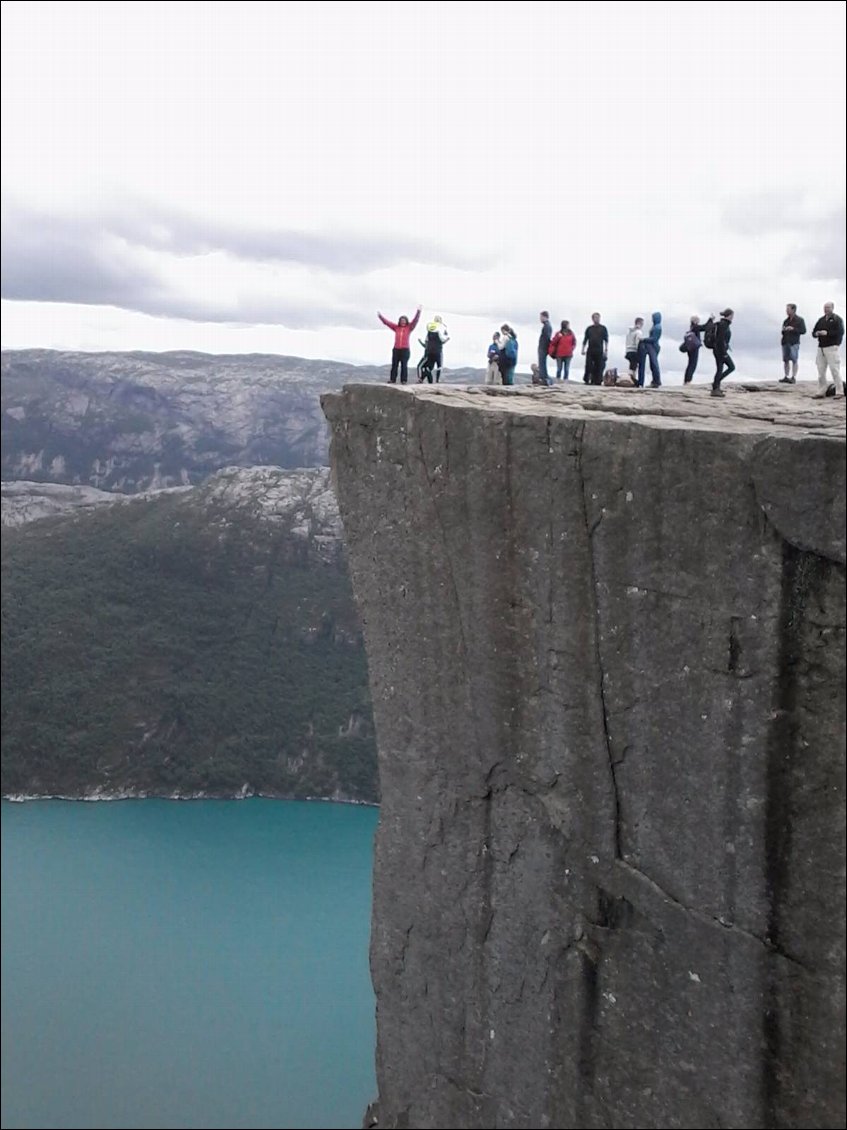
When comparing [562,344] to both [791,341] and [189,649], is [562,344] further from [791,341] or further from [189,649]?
[189,649]

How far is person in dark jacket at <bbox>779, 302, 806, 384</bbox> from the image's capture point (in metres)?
10.2

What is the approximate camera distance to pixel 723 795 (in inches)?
251

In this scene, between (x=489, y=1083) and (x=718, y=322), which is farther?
(x=718, y=322)

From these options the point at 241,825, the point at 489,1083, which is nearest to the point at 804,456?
the point at 489,1083

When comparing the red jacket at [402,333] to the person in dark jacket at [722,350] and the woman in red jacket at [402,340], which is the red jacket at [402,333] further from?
the person in dark jacket at [722,350]

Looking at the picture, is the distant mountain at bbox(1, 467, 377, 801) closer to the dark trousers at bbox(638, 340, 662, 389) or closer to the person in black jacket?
the dark trousers at bbox(638, 340, 662, 389)

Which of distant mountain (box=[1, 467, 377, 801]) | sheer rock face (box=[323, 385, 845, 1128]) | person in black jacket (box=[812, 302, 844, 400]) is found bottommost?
distant mountain (box=[1, 467, 377, 801])

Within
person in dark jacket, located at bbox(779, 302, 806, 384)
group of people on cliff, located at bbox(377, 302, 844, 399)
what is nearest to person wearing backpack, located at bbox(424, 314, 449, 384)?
group of people on cliff, located at bbox(377, 302, 844, 399)

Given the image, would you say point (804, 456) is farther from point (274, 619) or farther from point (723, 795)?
point (274, 619)

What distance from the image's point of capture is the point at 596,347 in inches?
438

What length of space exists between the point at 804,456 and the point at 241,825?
260 ft

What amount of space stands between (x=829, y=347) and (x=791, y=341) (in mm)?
1446

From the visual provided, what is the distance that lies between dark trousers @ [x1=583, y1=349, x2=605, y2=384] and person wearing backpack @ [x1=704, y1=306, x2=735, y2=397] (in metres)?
1.65

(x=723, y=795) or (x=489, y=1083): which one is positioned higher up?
(x=723, y=795)
